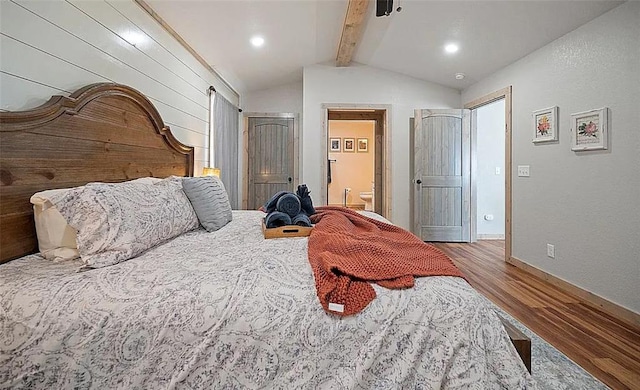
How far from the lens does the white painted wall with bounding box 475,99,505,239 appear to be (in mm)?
5496

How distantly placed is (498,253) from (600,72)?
260cm

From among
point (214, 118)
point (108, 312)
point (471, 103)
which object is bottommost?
point (108, 312)

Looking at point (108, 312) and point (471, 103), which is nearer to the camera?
point (108, 312)

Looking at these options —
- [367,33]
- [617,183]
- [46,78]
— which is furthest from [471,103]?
[46,78]

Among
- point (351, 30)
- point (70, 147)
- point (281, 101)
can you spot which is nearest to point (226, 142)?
point (281, 101)

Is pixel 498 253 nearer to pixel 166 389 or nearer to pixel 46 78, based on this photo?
pixel 166 389

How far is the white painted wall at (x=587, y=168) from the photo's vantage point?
8.16 feet

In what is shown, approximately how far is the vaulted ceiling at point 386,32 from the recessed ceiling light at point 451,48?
0.06 metres

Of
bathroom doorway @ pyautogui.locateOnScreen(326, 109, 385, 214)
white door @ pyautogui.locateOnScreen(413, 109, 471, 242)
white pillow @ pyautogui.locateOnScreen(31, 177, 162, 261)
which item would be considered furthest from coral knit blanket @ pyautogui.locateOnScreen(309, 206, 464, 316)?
bathroom doorway @ pyautogui.locateOnScreen(326, 109, 385, 214)

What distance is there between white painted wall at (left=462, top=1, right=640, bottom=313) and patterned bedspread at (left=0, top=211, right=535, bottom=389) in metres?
2.29

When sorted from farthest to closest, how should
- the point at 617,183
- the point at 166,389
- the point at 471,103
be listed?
the point at 471,103, the point at 617,183, the point at 166,389

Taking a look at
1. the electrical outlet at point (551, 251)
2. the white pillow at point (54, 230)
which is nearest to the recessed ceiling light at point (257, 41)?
the white pillow at point (54, 230)

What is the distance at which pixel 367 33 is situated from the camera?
415 cm

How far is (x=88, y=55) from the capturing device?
6.69ft
